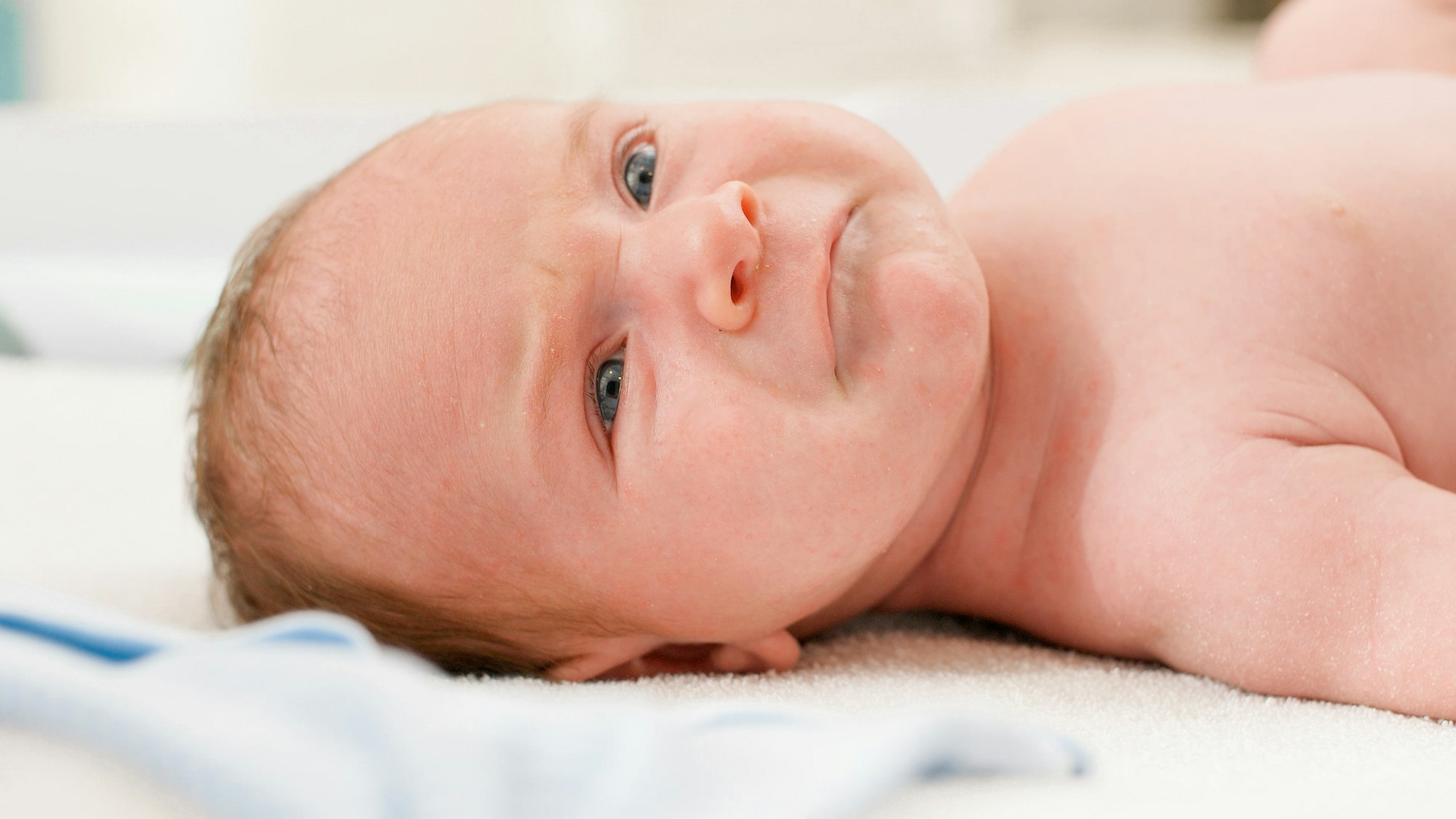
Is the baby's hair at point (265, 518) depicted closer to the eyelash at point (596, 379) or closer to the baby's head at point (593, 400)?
the baby's head at point (593, 400)

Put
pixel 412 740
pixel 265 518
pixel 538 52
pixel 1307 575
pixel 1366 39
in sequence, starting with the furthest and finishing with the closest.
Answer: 1. pixel 538 52
2. pixel 1366 39
3. pixel 265 518
4. pixel 1307 575
5. pixel 412 740

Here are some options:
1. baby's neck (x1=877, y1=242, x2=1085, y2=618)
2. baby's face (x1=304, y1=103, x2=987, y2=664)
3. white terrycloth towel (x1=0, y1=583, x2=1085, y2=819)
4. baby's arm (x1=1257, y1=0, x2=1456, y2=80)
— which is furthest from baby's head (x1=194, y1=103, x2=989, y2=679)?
baby's arm (x1=1257, y1=0, x2=1456, y2=80)

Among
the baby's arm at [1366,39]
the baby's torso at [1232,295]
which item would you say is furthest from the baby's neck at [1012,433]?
the baby's arm at [1366,39]

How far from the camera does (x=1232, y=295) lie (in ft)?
2.97

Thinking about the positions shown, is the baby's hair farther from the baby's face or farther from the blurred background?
the blurred background

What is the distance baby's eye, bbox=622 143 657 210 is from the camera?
95 cm

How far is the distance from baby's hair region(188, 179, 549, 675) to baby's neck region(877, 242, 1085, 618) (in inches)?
14.2

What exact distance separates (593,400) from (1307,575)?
49 centimetres

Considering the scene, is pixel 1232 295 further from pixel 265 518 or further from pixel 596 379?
pixel 265 518

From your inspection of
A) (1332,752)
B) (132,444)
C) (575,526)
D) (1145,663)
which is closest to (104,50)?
(132,444)

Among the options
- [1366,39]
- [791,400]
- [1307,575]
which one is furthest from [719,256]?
[1366,39]

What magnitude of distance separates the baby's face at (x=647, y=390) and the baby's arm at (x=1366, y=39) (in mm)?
749

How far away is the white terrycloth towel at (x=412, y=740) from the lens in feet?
1.46

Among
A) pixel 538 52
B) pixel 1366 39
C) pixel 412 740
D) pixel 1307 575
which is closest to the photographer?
pixel 412 740
